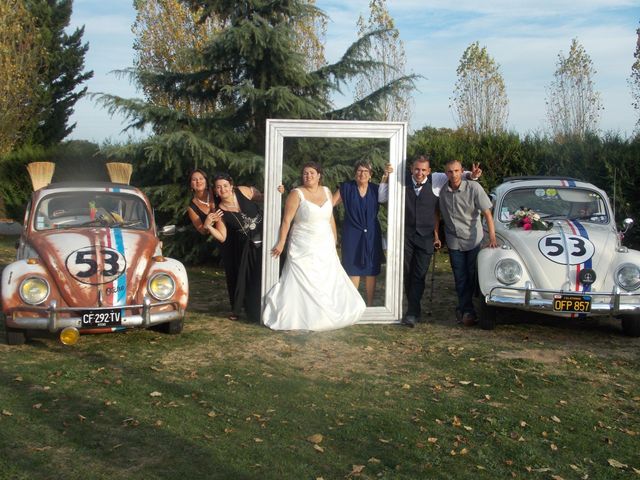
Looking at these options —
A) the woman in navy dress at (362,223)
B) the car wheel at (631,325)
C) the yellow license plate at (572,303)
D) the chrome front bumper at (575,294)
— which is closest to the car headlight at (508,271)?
the chrome front bumper at (575,294)

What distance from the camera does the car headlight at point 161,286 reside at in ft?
24.2

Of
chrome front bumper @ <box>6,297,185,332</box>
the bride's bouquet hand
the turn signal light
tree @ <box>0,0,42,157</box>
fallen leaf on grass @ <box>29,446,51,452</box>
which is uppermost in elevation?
tree @ <box>0,0,42,157</box>

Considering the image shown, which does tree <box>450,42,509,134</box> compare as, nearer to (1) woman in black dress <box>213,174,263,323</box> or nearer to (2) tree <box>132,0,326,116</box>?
(2) tree <box>132,0,326,116</box>

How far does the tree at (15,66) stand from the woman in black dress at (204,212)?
15.4m

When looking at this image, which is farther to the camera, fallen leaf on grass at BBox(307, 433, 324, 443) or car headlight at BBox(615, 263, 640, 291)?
car headlight at BBox(615, 263, 640, 291)

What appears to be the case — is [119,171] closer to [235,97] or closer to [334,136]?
[235,97]

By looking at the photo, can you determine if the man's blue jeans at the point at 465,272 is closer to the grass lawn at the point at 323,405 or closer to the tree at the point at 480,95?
the grass lawn at the point at 323,405

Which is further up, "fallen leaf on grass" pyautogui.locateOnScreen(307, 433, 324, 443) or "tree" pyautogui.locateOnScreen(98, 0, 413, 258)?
"tree" pyautogui.locateOnScreen(98, 0, 413, 258)

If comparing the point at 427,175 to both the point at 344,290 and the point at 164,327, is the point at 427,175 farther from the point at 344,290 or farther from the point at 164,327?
the point at 164,327

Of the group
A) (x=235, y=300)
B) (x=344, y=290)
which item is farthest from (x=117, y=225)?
(x=344, y=290)

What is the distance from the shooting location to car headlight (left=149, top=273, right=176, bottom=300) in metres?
7.37

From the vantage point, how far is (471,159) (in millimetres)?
15844

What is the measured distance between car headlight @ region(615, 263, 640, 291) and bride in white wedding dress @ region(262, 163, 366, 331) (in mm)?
2853

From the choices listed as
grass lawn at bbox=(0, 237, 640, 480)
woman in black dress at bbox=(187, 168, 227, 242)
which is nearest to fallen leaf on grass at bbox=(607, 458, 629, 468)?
grass lawn at bbox=(0, 237, 640, 480)
